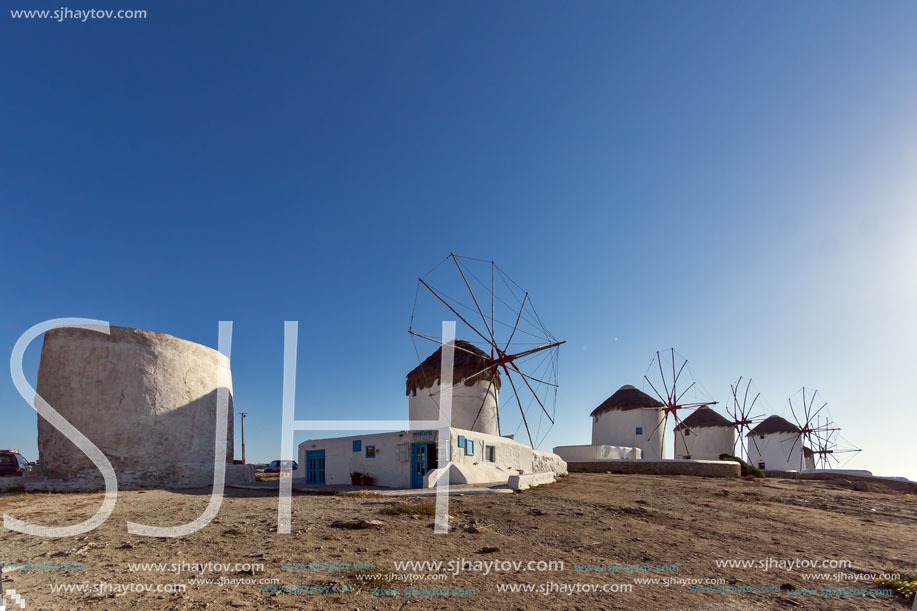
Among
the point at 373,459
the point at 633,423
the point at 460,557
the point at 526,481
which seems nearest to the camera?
Answer: the point at 460,557

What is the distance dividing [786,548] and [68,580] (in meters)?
9.80

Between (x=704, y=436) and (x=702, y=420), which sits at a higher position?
(x=702, y=420)

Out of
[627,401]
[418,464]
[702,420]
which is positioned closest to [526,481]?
[418,464]

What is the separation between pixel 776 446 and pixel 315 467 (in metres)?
39.7

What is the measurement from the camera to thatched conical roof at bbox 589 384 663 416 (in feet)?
123

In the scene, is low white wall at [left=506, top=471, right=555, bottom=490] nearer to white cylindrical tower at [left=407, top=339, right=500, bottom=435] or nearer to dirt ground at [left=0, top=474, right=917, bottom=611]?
dirt ground at [left=0, top=474, right=917, bottom=611]

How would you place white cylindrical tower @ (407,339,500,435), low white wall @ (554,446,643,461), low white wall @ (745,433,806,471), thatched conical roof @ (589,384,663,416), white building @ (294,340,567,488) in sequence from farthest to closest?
low white wall @ (745,433,806,471) < thatched conical roof @ (589,384,663,416) < low white wall @ (554,446,643,461) < white cylindrical tower @ (407,339,500,435) < white building @ (294,340,567,488)

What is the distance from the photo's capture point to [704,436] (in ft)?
131

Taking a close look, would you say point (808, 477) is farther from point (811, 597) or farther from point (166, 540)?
point (166, 540)

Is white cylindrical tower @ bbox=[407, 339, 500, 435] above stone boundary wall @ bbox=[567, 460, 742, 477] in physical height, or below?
above

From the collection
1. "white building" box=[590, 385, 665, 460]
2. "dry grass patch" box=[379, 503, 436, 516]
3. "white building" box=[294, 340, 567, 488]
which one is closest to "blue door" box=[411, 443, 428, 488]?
"white building" box=[294, 340, 567, 488]

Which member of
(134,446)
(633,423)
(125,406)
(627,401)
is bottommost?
(633,423)

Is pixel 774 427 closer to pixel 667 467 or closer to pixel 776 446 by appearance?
pixel 776 446

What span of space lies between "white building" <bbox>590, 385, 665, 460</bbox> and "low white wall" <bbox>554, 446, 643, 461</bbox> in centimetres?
338
